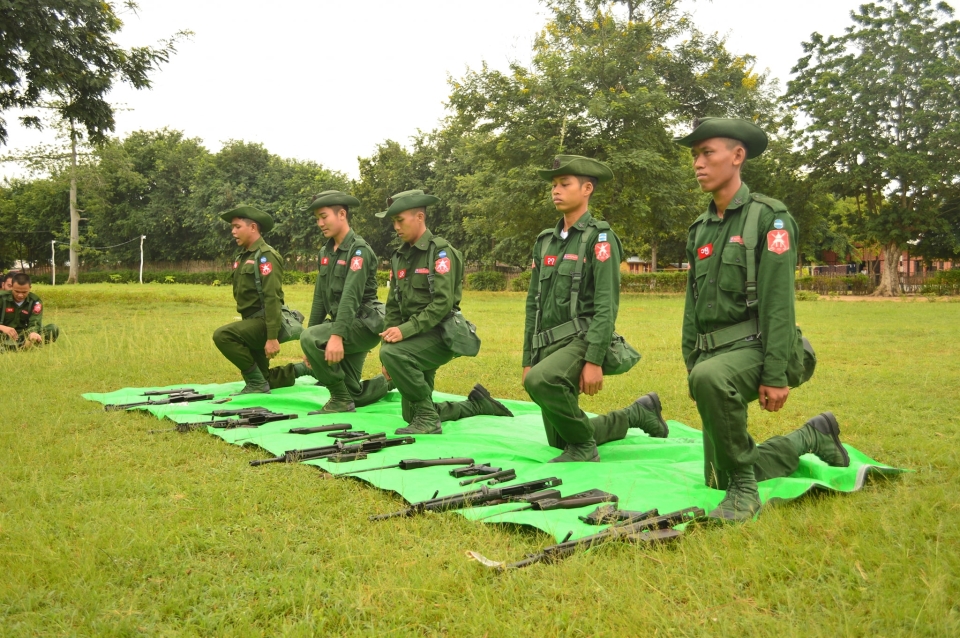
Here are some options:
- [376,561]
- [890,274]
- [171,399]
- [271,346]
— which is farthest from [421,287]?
[890,274]

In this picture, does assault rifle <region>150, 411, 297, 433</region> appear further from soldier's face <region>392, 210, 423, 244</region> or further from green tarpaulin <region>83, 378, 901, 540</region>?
soldier's face <region>392, 210, 423, 244</region>

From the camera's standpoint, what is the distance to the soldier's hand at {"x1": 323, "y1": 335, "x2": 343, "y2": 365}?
7.88 metres

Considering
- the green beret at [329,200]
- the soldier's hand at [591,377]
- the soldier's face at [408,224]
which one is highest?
the green beret at [329,200]

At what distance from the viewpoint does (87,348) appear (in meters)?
13.8

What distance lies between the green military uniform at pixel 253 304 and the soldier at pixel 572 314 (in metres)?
3.96

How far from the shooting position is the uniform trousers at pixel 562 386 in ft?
19.3

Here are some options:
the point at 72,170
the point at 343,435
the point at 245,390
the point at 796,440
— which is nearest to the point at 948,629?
the point at 796,440

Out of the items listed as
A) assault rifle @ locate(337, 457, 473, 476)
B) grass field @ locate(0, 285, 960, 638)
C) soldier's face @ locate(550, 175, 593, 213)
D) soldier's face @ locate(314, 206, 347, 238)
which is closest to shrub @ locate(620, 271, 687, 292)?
soldier's face @ locate(314, 206, 347, 238)

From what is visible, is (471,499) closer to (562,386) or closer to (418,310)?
(562,386)

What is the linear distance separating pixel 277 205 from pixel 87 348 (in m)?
50.4

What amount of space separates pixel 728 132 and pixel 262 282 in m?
6.14

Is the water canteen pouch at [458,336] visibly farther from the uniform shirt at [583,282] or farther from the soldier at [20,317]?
the soldier at [20,317]

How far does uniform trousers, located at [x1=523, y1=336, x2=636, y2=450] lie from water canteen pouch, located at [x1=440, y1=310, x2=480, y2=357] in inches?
51.1

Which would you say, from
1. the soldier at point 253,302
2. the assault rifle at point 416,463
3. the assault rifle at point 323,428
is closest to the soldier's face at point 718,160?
the assault rifle at point 416,463
